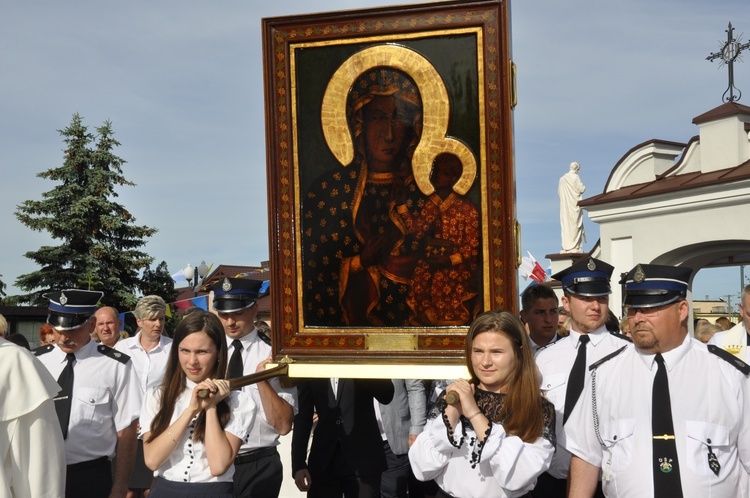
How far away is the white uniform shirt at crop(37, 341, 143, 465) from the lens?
5.46 meters

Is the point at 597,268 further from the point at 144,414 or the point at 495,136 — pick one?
the point at 144,414

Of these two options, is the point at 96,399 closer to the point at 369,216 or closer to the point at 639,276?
the point at 369,216

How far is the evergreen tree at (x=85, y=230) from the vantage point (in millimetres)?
35031

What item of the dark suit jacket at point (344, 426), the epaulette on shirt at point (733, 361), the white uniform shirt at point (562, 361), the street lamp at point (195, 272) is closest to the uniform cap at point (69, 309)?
the dark suit jacket at point (344, 426)

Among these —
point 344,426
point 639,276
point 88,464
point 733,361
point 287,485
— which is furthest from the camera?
point 287,485

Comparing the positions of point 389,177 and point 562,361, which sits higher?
point 389,177

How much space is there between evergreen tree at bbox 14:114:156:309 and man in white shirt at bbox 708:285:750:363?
29484 millimetres

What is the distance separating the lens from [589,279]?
18.4ft

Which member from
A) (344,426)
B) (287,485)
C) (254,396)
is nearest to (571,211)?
(287,485)

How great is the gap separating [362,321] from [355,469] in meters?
1.62

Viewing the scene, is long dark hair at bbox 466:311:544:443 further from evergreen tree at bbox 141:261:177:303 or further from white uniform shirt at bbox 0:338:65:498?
evergreen tree at bbox 141:261:177:303

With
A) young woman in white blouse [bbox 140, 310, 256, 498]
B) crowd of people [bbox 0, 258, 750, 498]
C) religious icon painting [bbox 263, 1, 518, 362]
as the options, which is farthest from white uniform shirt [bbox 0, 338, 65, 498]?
religious icon painting [bbox 263, 1, 518, 362]

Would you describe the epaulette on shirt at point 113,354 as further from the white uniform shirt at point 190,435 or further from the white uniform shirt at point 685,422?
the white uniform shirt at point 685,422

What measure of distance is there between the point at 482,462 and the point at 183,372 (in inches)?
62.3
